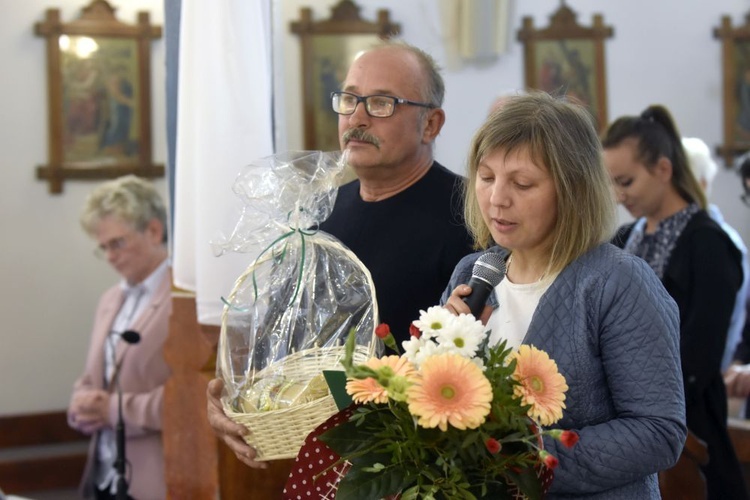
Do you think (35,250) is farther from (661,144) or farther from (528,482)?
(528,482)

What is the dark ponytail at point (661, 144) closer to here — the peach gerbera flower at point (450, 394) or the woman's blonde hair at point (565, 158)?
the woman's blonde hair at point (565, 158)

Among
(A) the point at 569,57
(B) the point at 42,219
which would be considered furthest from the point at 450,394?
(A) the point at 569,57

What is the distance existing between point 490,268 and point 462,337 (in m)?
0.47

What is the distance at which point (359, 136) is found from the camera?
268cm

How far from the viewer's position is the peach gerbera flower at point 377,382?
1.40 metres

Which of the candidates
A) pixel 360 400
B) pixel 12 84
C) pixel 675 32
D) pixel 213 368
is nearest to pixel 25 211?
pixel 12 84

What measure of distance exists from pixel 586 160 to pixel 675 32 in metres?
6.13

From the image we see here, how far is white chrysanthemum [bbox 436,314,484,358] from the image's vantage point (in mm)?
1430

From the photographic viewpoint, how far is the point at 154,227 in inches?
188

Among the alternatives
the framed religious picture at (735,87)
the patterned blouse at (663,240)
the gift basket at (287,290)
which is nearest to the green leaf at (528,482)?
the gift basket at (287,290)

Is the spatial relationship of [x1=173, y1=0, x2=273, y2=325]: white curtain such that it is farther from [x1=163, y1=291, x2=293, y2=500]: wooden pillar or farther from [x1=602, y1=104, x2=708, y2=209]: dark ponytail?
[x1=602, y1=104, x2=708, y2=209]: dark ponytail

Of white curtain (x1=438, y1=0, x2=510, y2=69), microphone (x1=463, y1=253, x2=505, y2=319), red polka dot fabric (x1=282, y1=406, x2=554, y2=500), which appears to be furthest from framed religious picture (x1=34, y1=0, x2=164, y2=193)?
red polka dot fabric (x1=282, y1=406, x2=554, y2=500)

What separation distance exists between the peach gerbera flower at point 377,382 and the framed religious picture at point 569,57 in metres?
5.93

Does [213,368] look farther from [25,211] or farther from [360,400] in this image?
[25,211]
